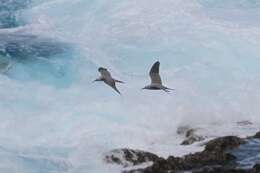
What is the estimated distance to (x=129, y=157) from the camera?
10391 millimetres

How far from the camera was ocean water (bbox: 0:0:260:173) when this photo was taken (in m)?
11.9

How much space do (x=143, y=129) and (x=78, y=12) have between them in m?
8.02

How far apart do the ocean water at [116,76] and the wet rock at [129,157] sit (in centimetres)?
15

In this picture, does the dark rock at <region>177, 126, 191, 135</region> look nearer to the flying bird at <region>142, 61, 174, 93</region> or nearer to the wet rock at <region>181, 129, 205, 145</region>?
the wet rock at <region>181, 129, 205, 145</region>

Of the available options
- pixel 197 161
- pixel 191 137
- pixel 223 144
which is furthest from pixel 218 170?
pixel 191 137

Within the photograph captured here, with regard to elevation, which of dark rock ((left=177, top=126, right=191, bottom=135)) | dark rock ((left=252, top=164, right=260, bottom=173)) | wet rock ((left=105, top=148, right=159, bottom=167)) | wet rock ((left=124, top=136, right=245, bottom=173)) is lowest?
dark rock ((left=252, top=164, right=260, bottom=173))

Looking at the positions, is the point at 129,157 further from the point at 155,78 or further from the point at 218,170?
the point at 218,170

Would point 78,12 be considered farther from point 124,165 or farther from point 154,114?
point 124,165

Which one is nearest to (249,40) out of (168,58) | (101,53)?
(168,58)

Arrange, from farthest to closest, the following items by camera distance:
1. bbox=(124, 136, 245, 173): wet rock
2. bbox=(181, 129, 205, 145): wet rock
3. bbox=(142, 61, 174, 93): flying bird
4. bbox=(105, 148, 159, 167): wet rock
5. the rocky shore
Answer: bbox=(181, 129, 205, 145): wet rock < bbox=(105, 148, 159, 167): wet rock < bbox=(142, 61, 174, 93): flying bird < bbox=(124, 136, 245, 173): wet rock < the rocky shore

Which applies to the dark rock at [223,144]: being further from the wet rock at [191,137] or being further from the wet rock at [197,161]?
the wet rock at [191,137]

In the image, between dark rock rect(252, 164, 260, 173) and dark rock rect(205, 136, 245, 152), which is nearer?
dark rock rect(252, 164, 260, 173)

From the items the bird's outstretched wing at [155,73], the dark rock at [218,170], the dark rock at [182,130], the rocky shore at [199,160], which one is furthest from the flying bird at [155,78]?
the dark rock at [182,130]

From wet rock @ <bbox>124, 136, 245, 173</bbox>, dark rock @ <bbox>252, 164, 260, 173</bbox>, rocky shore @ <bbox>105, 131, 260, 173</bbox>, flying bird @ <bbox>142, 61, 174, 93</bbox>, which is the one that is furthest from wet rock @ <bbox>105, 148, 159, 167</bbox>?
dark rock @ <bbox>252, 164, 260, 173</bbox>
